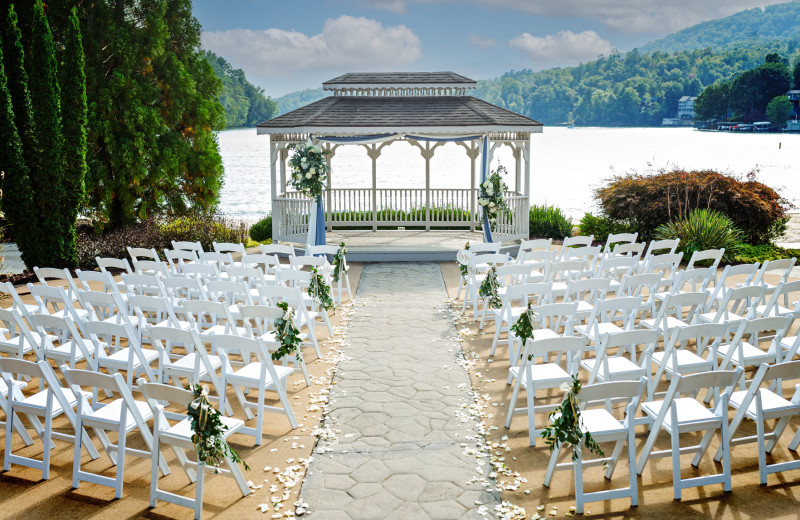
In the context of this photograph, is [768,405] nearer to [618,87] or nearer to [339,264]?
[339,264]

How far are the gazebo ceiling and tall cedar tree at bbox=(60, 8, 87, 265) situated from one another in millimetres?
3642

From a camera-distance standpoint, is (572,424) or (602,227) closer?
(572,424)

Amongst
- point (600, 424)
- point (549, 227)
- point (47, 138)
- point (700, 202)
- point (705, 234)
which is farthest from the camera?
point (549, 227)

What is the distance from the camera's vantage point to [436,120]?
15.4m

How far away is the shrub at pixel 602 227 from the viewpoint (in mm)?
16736

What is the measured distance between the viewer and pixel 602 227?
17.3 metres

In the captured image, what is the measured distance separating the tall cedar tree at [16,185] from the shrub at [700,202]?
12718 mm

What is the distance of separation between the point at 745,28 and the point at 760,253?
144 meters

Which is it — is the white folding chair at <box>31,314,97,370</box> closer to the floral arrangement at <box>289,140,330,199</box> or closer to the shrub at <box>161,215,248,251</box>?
the floral arrangement at <box>289,140,330,199</box>

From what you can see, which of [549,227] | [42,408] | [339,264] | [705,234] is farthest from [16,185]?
[705,234]

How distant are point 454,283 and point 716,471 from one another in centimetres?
729

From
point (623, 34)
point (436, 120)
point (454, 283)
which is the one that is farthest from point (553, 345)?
point (623, 34)

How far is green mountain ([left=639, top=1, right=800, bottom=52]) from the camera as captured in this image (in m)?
135

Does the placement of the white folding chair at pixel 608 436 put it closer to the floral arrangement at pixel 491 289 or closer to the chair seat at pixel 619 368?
the chair seat at pixel 619 368
